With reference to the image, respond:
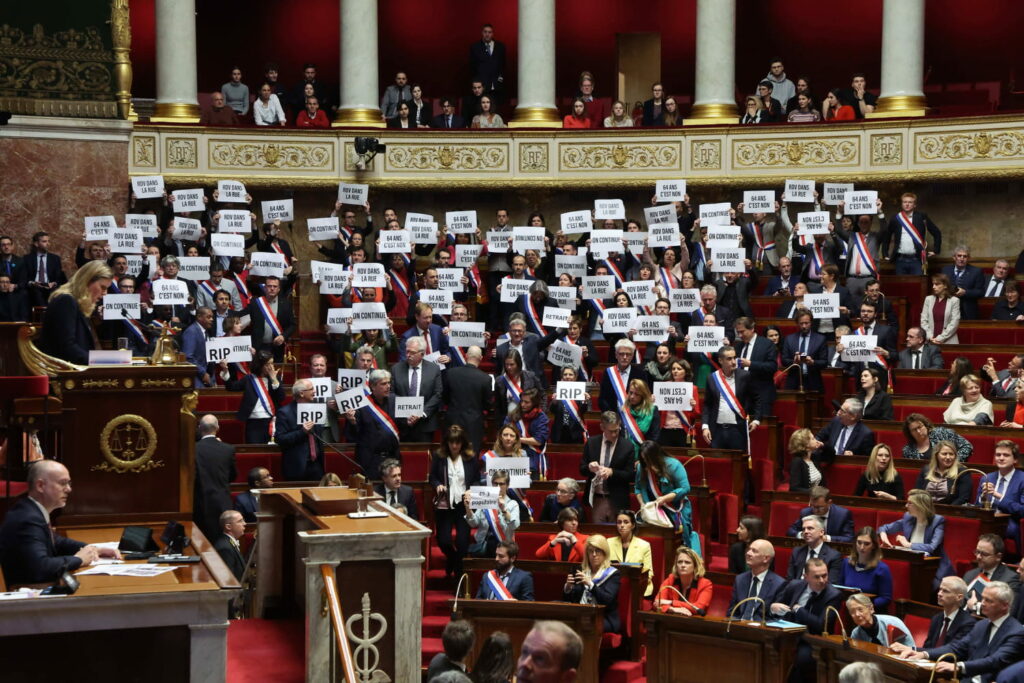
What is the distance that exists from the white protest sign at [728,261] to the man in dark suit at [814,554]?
17.5 feet

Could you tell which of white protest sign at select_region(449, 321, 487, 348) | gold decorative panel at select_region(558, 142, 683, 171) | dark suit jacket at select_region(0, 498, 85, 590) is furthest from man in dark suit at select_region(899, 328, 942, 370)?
dark suit jacket at select_region(0, 498, 85, 590)

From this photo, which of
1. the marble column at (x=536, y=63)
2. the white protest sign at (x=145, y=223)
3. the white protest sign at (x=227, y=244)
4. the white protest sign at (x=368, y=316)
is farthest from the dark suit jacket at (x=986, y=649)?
the marble column at (x=536, y=63)

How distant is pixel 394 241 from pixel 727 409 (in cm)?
456

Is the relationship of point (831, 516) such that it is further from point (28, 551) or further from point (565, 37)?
point (565, 37)

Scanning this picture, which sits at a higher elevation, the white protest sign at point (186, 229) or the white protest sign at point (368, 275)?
the white protest sign at point (186, 229)

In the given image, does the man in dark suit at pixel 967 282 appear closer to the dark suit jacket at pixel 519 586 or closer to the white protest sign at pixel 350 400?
the white protest sign at pixel 350 400

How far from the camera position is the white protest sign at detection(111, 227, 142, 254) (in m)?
14.4

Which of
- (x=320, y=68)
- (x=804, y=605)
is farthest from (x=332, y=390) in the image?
(x=320, y=68)

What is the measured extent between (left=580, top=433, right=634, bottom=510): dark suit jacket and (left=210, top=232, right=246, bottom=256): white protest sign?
5487 millimetres

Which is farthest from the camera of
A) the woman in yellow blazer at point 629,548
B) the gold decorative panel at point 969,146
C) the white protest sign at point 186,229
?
the gold decorative panel at point 969,146

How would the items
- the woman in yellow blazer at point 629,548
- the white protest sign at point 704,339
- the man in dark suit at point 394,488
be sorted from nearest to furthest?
the woman in yellow blazer at point 629,548 → the man in dark suit at point 394,488 → the white protest sign at point 704,339

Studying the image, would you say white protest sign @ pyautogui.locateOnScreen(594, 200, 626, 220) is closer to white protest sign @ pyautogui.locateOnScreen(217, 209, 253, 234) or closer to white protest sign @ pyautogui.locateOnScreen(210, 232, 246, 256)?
white protest sign @ pyautogui.locateOnScreen(217, 209, 253, 234)

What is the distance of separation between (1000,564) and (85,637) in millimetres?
5277

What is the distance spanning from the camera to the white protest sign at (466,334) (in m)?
12.8
